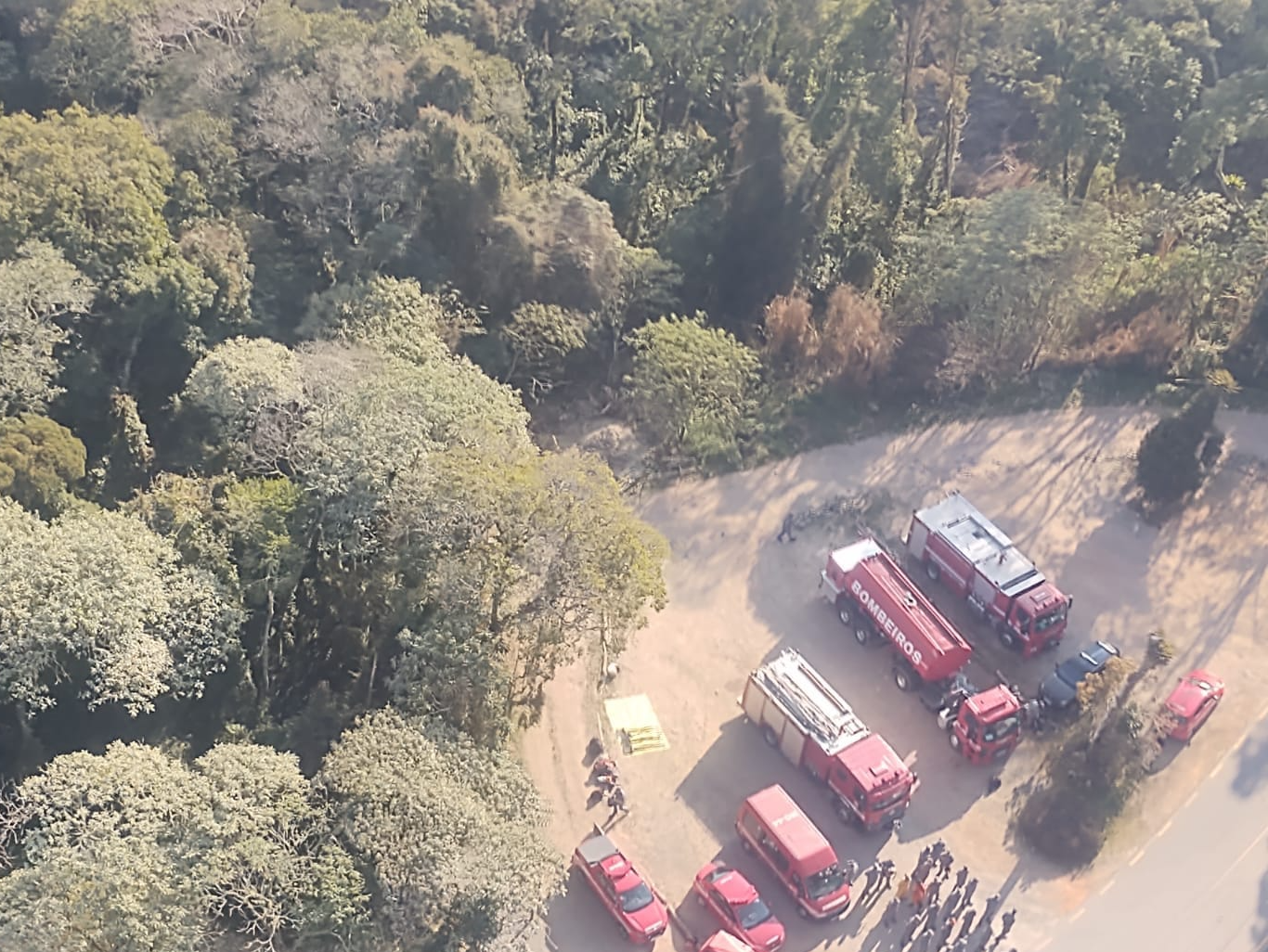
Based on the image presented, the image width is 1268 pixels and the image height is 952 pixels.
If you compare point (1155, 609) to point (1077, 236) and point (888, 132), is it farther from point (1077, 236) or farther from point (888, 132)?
point (888, 132)

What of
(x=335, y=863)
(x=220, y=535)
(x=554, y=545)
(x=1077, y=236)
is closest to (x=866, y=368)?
(x=1077, y=236)

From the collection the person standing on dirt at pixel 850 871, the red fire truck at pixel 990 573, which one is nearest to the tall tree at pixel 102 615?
the person standing on dirt at pixel 850 871

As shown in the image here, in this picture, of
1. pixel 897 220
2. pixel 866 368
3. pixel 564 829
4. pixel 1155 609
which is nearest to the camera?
pixel 564 829

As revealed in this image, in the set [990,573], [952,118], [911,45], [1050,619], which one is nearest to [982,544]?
[990,573]

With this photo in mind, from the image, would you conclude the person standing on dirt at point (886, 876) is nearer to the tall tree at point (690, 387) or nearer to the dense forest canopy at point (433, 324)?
the dense forest canopy at point (433, 324)

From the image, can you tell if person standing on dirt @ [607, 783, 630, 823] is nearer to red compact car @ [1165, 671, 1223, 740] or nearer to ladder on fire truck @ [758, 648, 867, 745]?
ladder on fire truck @ [758, 648, 867, 745]

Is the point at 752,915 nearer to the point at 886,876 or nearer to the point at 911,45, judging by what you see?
the point at 886,876

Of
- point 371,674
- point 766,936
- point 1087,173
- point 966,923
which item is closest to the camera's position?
point 766,936
